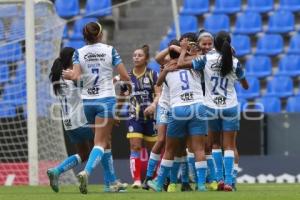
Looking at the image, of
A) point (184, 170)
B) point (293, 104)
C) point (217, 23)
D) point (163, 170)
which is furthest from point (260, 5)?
point (163, 170)

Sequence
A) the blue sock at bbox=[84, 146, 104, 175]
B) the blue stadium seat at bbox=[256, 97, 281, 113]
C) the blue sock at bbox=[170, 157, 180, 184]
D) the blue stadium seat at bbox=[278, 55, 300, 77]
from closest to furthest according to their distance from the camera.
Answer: the blue sock at bbox=[84, 146, 104, 175], the blue sock at bbox=[170, 157, 180, 184], the blue stadium seat at bbox=[256, 97, 281, 113], the blue stadium seat at bbox=[278, 55, 300, 77]

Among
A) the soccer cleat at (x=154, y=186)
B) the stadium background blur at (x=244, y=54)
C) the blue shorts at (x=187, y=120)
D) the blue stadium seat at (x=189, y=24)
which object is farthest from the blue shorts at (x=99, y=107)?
the blue stadium seat at (x=189, y=24)

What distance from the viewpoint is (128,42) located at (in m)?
23.4

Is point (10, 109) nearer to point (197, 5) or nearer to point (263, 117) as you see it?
point (263, 117)

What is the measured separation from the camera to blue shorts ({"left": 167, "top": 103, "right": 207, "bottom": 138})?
38.4 feet

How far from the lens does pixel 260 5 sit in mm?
23547

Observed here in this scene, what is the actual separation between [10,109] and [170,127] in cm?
638

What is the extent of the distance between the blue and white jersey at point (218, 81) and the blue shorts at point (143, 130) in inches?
95.7

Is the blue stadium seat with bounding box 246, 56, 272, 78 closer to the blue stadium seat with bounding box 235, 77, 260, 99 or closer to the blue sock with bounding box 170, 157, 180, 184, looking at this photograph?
the blue stadium seat with bounding box 235, 77, 260, 99

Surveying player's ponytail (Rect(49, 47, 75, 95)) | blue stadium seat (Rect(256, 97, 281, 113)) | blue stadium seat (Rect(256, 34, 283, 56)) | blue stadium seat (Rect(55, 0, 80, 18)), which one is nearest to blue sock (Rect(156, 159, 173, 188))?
player's ponytail (Rect(49, 47, 75, 95))

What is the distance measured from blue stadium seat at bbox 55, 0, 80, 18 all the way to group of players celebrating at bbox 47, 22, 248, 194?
38.5ft

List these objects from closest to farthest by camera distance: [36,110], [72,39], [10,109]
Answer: [36,110]
[10,109]
[72,39]

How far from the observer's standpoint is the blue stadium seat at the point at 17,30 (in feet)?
56.5

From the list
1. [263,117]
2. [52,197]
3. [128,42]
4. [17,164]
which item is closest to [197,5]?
[128,42]
